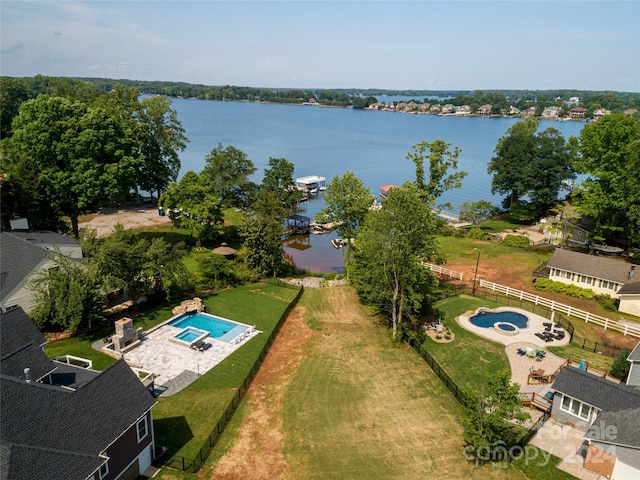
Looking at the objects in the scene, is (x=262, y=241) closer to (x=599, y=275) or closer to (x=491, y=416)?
(x=491, y=416)

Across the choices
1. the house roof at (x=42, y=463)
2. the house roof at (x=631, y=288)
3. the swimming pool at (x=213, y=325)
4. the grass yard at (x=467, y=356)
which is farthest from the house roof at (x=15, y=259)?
the house roof at (x=631, y=288)

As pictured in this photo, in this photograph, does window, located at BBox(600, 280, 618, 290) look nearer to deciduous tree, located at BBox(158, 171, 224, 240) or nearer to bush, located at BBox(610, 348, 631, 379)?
bush, located at BBox(610, 348, 631, 379)

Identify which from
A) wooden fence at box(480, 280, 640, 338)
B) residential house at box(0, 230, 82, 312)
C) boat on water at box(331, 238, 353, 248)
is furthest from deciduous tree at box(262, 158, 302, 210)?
residential house at box(0, 230, 82, 312)

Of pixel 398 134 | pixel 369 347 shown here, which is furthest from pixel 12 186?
pixel 398 134

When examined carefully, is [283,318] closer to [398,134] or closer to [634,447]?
[634,447]

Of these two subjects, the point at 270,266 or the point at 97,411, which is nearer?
the point at 97,411

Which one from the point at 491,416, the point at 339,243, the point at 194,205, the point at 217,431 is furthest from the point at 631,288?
the point at 194,205

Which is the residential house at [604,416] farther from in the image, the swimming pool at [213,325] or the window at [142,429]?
the swimming pool at [213,325]
